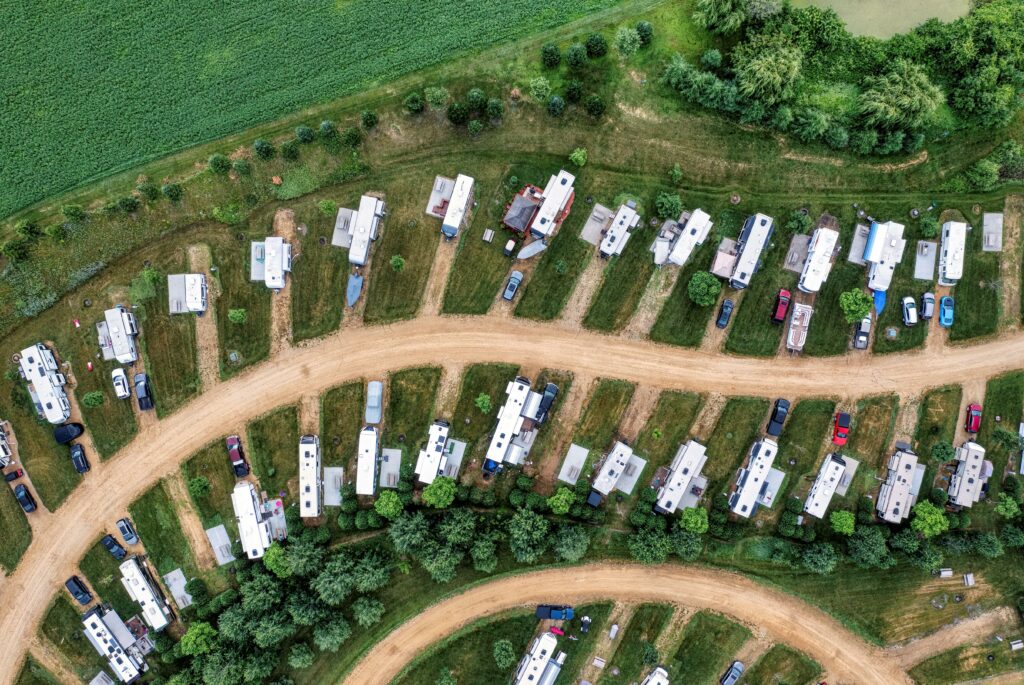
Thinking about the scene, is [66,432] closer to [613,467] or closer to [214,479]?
[214,479]

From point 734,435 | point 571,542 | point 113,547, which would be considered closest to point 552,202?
point 734,435

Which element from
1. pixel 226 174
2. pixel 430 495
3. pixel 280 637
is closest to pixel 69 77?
pixel 226 174

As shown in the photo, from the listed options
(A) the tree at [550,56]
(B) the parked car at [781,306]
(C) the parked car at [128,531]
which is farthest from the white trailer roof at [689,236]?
(C) the parked car at [128,531]

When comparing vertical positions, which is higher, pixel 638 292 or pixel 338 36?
pixel 338 36

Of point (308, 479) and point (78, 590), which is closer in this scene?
point (308, 479)

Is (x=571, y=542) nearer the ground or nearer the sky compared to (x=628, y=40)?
nearer the ground

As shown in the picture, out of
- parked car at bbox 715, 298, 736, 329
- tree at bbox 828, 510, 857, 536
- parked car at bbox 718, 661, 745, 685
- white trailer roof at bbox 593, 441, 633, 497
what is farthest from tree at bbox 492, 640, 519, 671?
parked car at bbox 715, 298, 736, 329

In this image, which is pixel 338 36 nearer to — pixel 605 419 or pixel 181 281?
pixel 181 281
